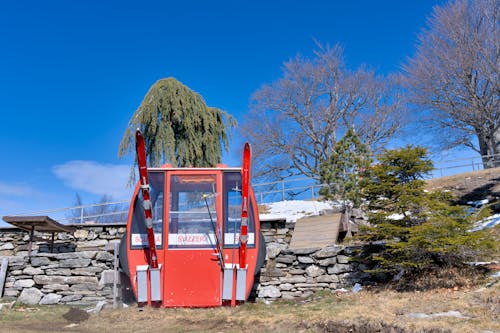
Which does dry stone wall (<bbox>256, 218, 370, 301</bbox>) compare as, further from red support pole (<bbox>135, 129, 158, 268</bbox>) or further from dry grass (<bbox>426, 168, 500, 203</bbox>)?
dry grass (<bbox>426, 168, 500, 203</bbox>)

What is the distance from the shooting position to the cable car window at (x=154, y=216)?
7461mm

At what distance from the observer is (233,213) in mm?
7707

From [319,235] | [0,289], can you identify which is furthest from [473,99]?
[0,289]

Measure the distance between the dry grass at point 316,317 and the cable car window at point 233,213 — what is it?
3.67 ft

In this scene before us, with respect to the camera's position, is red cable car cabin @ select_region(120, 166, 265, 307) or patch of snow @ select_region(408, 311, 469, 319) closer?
patch of snow @ select_region(408, 311, 469, 319)

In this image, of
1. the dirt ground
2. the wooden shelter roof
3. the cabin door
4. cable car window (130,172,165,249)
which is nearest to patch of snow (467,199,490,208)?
the dirt ground

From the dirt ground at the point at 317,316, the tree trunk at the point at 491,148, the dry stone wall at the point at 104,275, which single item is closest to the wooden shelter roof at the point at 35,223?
the dry stone wall at the point at 104,275

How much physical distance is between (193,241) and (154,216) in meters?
0.79

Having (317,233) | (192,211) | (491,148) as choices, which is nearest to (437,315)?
(192,211)

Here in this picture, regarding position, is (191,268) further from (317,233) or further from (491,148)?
(491,148)

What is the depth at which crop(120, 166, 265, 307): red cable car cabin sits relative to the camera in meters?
7.36

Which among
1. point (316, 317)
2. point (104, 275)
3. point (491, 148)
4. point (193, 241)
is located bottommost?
point (316, 317)

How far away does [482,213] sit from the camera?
26.0 feet

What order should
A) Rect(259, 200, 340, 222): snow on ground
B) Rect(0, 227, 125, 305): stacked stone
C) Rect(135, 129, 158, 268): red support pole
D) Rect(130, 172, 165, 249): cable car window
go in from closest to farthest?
Rect(135, 129, 158, 268): red support pole
Rect(130, 172, 165, 249): cable car window
Rect(0, 227, 125, 305): stacked stone
Rect(259, 200, 340, 222): snow on ground
